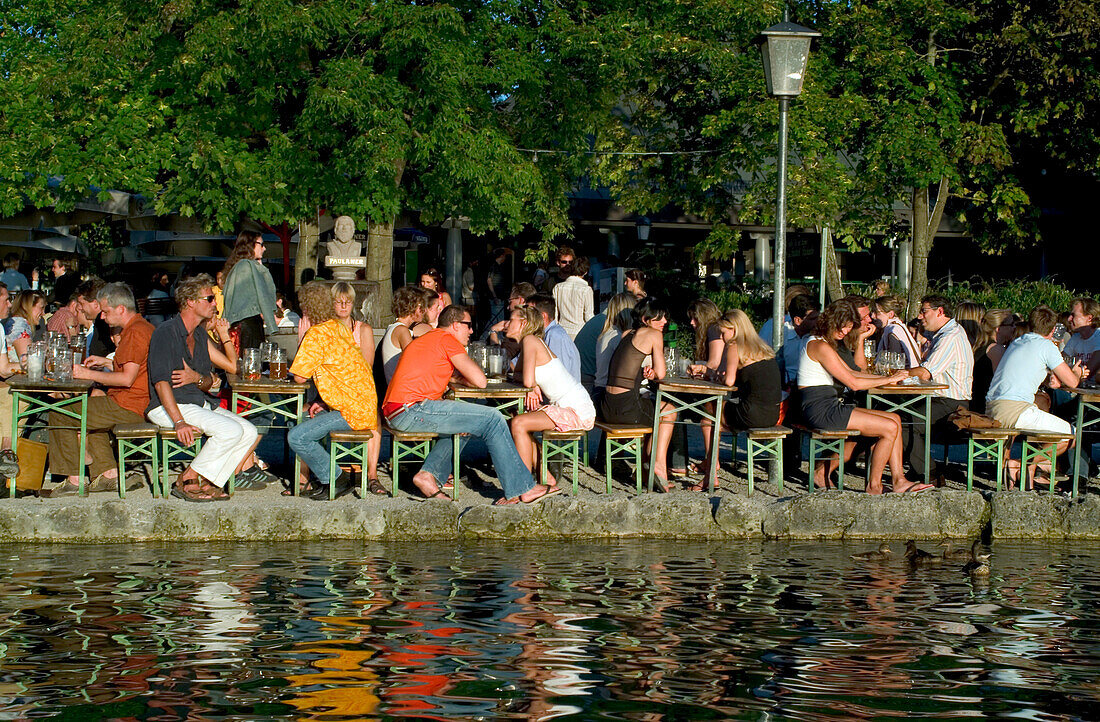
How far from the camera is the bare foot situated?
944 centimetres

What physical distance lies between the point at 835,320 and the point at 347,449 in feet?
11.8

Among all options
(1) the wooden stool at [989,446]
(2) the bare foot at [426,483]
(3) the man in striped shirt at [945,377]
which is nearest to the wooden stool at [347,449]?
(2) the bare foot at [426,483]

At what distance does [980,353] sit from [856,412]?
6.20 feet

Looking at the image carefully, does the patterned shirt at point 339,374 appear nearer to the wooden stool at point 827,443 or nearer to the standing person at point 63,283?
the wooden stool at point 827,443

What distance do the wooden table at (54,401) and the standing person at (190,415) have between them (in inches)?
16.8

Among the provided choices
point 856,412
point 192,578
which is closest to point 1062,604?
point 856,412

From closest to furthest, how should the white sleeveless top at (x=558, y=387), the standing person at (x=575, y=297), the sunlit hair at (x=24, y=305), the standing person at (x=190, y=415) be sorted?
the standing person at (x=190, y=415) → the white sleeveless top at (x=558, y=387) → the sunlit hair at (x=24, y=305) → the standing person at (x=575, y=297)

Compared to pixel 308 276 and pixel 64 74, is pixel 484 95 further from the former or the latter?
pixel 64 74

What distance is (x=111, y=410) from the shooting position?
9.59 m

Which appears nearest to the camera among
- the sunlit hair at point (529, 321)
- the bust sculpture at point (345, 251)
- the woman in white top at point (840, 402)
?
the woman in white top at point (840, 402)

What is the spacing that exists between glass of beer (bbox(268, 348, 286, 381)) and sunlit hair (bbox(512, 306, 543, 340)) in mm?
1700

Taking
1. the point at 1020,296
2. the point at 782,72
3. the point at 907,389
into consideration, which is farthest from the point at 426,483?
the point at 1020,296

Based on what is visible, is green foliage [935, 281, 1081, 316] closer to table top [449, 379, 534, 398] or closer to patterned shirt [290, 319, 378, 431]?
table top [449, 379, 534, 398]

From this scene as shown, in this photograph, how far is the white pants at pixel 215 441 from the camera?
918cm
